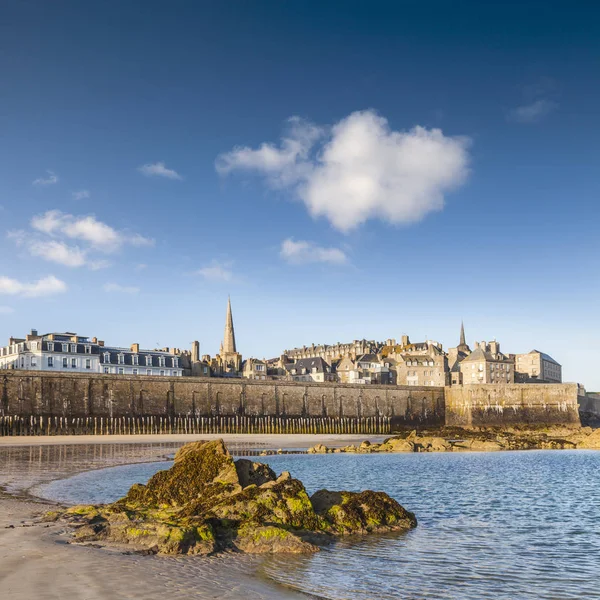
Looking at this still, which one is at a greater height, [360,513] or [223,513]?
[223,513]

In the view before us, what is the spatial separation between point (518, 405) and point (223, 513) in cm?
6925

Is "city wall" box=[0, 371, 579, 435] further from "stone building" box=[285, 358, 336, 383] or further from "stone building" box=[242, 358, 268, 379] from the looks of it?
"stone building" box=[242, 358, 268, 379]

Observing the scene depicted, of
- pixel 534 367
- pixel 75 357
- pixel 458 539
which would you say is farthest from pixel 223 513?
pixel 534 367

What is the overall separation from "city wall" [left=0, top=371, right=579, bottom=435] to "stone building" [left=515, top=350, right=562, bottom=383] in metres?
38.1

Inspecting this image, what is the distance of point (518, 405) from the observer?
250 feet

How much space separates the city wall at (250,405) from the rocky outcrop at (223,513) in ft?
131

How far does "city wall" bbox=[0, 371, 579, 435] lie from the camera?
5312 cm

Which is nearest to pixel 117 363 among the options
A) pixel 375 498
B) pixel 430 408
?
pixel 430 408

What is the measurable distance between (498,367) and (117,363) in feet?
186

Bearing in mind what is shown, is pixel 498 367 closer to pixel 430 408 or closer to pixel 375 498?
pixel 430 408

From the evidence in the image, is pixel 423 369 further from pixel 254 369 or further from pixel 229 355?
pixel 229 355

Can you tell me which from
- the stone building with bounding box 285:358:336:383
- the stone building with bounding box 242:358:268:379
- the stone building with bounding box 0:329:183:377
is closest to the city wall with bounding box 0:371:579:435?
the stone building with bounding box 0:329:183:377

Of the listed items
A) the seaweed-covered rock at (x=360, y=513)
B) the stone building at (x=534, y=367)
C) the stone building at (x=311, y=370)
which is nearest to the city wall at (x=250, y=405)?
the stone building at (x=311, y=370)

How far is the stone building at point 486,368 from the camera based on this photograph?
99.2m
